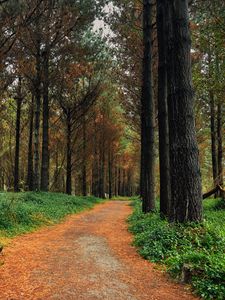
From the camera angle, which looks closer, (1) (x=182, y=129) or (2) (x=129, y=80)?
(1) (x=182, y=129)

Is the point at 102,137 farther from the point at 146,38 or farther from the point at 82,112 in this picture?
the point at 146,38

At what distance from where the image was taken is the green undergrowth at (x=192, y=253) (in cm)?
520

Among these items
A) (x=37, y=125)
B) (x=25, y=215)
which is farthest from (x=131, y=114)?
(x=25, y=215)

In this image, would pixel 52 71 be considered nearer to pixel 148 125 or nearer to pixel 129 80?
pixel 129 80

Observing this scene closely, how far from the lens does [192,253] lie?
629 centimetres

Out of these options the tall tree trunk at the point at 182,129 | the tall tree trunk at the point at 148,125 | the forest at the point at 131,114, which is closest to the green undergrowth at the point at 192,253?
the forest at the point at 131,114

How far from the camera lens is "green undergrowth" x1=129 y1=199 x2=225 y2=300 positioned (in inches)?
205

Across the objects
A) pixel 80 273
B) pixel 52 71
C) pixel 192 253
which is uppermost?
pixel 52 71

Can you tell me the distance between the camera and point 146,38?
49.2 feet

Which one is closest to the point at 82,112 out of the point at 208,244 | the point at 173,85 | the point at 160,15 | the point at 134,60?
the point at 134,60

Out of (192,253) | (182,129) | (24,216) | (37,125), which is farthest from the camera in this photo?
(37,125)

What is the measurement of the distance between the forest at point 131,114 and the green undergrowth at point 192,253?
0.9 inches

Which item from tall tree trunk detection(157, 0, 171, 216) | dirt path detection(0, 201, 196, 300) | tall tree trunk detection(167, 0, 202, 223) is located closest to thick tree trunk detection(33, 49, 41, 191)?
tall tree trunk detection(157, 0, 171, 216)

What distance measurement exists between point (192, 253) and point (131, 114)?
2249cm
